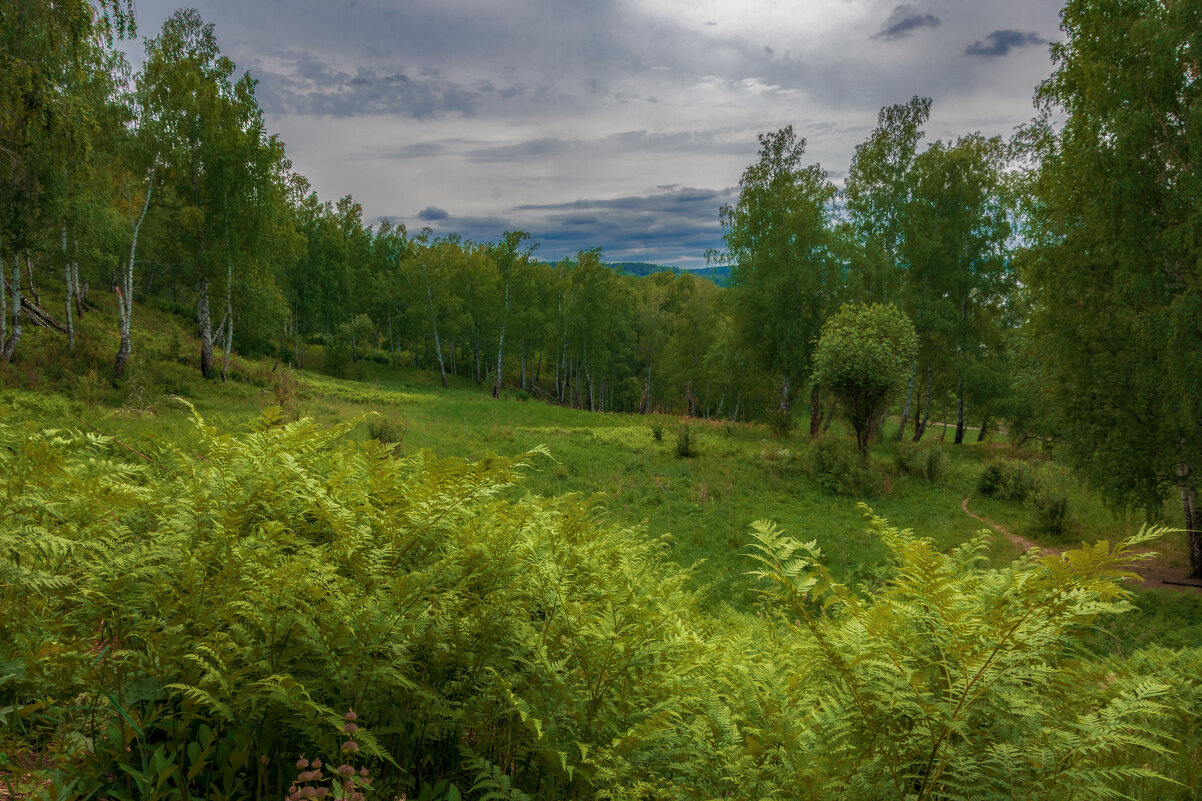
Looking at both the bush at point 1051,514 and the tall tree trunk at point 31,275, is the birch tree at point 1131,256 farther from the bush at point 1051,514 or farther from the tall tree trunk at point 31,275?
the tall tree trunk at point 31,275

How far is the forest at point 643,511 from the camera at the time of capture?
1673 millimetres

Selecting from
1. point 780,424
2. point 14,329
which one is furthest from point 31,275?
point 780,424

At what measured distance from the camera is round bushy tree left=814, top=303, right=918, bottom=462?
1686cm

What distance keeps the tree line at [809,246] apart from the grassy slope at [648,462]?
122 cm

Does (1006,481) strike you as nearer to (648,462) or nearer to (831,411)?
(831,411)

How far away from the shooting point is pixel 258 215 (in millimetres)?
18609

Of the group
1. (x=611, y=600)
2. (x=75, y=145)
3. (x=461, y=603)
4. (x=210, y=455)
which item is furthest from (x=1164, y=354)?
(x=75, y=145)

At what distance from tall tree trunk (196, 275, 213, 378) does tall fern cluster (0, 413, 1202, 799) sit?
19948 mm

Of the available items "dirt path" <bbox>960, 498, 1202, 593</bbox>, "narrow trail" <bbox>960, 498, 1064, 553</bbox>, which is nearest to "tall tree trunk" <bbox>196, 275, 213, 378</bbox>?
"dirt path" <bbox>960, 498, 1202, 593</bbox>

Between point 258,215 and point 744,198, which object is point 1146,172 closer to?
point 744,198

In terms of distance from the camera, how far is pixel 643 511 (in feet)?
41.1

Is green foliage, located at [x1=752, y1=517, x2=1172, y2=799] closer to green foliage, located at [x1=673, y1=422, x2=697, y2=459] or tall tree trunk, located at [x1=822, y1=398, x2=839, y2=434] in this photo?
green foliage, located at [x1=673, y1=422, x2=697, y2=459]

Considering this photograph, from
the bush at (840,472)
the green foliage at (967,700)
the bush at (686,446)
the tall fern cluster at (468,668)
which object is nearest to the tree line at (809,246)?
the bush at (840,472)

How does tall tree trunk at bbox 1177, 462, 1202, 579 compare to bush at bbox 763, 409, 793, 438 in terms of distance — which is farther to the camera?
bush at bbox 763, 409, 793, 438
